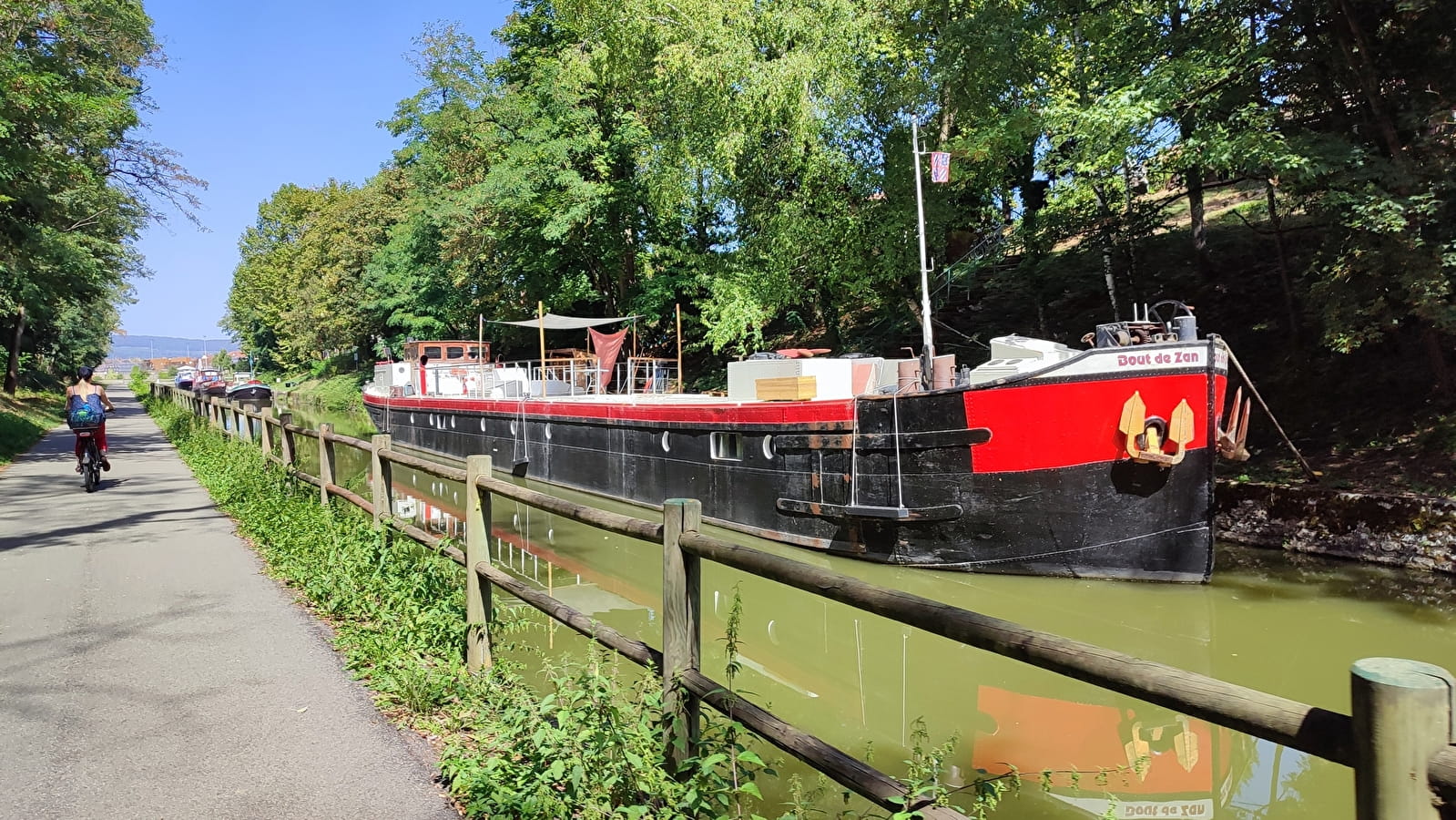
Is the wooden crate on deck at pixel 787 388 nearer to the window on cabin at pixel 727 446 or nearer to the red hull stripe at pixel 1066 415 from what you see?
the window on cabin at pixel 727 446

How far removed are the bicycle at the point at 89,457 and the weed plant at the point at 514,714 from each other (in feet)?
20.3

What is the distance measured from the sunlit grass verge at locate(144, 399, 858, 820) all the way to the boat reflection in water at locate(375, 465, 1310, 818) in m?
0.76

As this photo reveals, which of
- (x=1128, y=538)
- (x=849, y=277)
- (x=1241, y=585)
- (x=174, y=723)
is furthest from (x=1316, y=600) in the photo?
(x=849, y=277)

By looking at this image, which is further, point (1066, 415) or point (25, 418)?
point (25, 418)

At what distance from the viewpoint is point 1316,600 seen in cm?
870

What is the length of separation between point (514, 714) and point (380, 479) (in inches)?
137

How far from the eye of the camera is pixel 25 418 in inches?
915

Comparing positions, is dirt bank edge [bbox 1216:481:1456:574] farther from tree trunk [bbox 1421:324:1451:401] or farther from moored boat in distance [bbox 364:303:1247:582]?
tree trunk [bbox 1421:324:1451:401]

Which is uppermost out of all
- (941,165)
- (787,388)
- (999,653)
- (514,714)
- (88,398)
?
(941,165)

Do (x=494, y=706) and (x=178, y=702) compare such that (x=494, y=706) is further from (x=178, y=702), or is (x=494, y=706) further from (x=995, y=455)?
(x=995, y=455)

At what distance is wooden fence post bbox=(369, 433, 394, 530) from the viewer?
6.43 meters

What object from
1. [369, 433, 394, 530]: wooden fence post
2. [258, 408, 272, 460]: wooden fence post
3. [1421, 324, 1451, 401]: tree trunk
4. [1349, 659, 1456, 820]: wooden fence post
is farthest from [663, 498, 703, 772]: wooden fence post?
[1421, 324, 1451, 401]: tree trunk

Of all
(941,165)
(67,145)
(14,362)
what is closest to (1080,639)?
(941,165)

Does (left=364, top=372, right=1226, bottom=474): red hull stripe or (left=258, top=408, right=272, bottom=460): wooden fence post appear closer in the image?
(left=364, top=372, right=1226, bottom=474): red hull stripe
